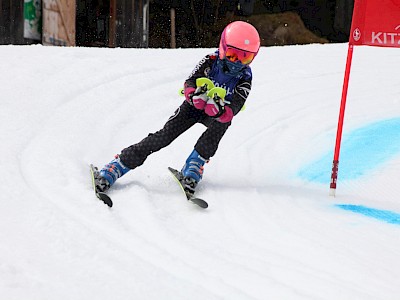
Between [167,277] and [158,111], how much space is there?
136 inches

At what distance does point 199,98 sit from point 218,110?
0.49 feet

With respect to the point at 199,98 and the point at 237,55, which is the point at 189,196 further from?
the point at 237,55

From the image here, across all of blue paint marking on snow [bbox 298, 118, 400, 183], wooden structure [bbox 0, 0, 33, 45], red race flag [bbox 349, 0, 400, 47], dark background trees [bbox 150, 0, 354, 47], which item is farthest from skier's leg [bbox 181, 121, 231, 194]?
dark background trees [bbox 150, 0, 354, 47]

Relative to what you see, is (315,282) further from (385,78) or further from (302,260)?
(385,78)

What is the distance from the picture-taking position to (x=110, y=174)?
13.7 ft

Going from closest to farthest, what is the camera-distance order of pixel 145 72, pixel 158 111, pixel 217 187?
1. pixel 217 187
2. pixel 158 111
3. pixel 145 72

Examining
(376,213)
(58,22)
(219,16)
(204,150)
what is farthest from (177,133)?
(219,16)

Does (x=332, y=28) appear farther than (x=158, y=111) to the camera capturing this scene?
Yes

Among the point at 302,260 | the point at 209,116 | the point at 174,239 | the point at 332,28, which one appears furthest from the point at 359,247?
the point at 332,28

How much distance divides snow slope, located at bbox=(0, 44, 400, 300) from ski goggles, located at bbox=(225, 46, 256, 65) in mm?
872

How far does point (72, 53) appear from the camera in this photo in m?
7.49

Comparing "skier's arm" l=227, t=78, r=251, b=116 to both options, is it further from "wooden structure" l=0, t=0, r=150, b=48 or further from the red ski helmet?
"wooden structure" l=0, t=0, r=150, b=48

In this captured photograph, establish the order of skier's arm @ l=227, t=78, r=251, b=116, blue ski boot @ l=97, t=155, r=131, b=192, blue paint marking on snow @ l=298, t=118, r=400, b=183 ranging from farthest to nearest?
blue paint marking on snow @ l=298, t=118, r=400, b=183 < skier's arm @ l=227, t=78, r=251, b=116 < blue ski boot @ l=97, t=155, r=131, b=192

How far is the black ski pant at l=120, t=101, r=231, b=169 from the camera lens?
14.1 feet
